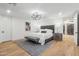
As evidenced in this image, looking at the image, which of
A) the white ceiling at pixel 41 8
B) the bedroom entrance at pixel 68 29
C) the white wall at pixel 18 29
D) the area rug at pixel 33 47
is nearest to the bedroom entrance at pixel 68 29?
the bedroom entrance at pixel 68 29

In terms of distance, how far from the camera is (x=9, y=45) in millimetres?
2125

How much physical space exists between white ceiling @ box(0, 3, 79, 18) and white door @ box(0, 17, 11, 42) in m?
0.17

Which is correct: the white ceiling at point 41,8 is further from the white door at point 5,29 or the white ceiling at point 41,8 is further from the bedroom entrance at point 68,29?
the bedroom entrance at point 68,29

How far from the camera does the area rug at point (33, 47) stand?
2156 mm

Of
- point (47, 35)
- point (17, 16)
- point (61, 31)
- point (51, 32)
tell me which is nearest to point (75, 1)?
point (61, 31)

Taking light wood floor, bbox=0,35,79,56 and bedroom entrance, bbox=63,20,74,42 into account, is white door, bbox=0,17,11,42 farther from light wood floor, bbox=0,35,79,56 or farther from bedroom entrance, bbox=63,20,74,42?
bedroom entrance, bbox=63,20,74,42

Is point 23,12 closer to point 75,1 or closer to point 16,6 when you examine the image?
point 16,6

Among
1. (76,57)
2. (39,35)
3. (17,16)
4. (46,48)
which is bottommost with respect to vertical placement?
(76,57)

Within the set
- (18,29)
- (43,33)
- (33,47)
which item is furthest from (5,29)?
(43,33)

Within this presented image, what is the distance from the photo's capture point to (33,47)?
2207mm

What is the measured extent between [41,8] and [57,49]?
3.59ft

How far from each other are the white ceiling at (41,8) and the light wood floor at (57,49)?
0.68 meters

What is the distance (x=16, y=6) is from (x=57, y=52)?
150 centimetres

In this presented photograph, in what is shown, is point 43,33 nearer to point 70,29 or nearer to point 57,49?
point 57,49
